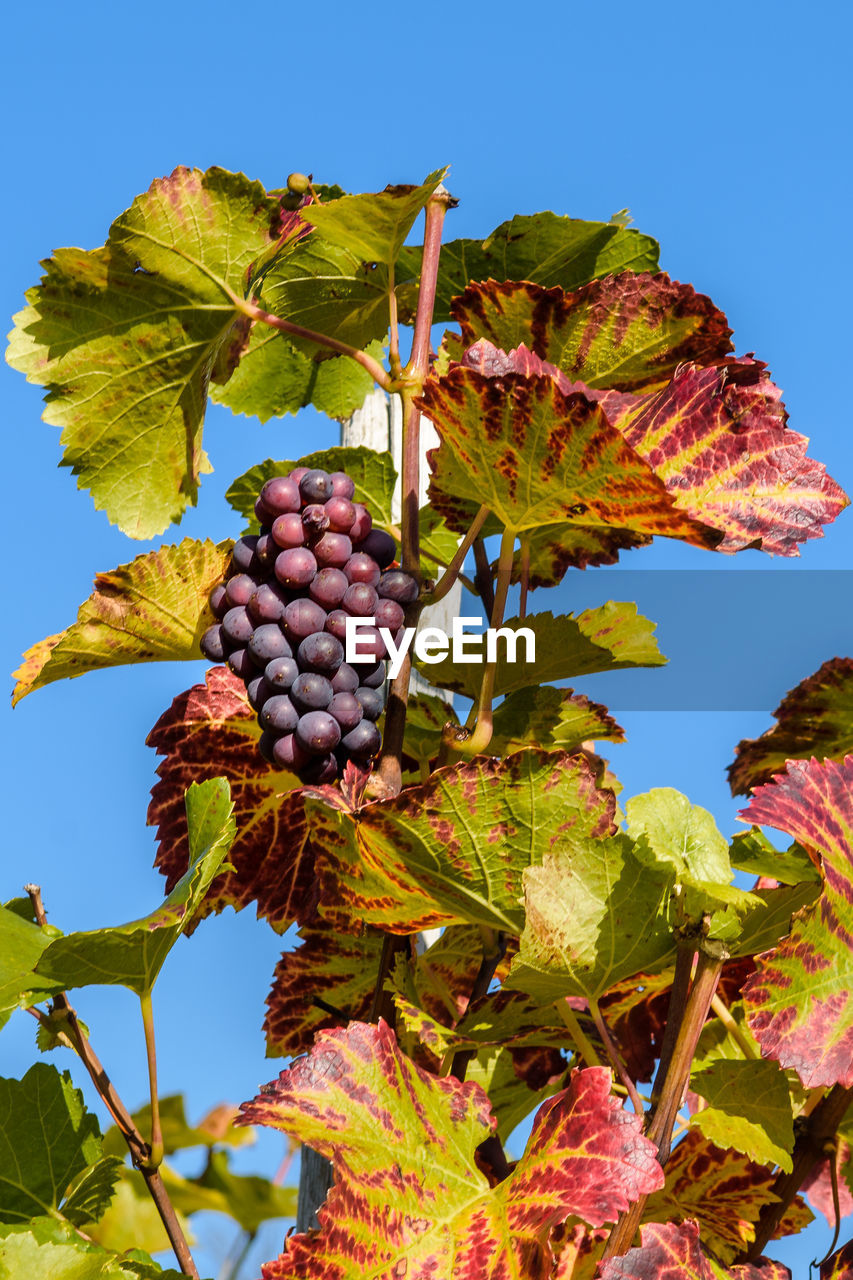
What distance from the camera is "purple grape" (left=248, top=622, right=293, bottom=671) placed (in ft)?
3.00

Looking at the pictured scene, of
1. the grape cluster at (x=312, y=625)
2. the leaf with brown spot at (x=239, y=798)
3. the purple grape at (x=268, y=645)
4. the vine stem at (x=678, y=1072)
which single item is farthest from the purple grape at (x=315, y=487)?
the vine stem at (x=678, y=1072)

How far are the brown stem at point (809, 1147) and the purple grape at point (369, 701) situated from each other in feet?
1.40

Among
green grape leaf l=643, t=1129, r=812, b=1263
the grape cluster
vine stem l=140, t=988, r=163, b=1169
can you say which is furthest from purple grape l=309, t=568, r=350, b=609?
green grape leaf l=643, t=1129, r=812, b=1263

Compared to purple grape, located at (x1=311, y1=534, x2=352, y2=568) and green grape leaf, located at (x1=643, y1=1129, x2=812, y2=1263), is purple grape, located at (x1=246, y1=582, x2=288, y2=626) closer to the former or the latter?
purple grape, located at (x1=311, y1=534, x2=352, y2=568)

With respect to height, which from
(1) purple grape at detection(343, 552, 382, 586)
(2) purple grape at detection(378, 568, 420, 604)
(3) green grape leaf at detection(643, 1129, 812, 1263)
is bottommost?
(3) green grape leaf at detection(643, 1129, 812, 1263)

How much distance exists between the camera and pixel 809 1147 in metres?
0.89

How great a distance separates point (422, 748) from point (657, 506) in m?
0.40

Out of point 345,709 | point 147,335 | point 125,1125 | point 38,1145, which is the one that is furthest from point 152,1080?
point 147,335

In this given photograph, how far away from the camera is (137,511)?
1.18 meters

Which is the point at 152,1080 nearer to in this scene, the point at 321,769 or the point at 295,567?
the point at 321,769

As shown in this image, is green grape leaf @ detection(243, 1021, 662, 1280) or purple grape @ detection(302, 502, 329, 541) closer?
green grape leaf @ detection(243, 1021, 662, 1280)

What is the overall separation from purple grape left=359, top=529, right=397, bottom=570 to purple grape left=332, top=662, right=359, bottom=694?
10 cm

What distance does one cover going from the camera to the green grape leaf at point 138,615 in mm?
986

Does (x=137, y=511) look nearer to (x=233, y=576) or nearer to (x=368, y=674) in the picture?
(x=233, y=576)
